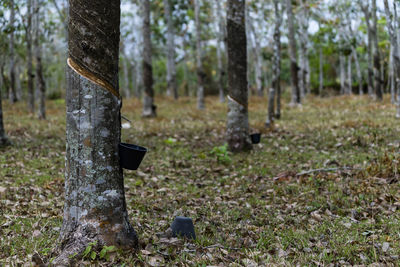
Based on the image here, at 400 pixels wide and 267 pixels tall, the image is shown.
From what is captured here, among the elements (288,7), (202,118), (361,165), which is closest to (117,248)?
(361,165)

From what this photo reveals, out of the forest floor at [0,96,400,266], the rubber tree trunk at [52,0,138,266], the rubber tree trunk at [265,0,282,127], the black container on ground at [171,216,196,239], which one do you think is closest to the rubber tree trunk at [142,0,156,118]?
the forest floor at [0,96,400,266]

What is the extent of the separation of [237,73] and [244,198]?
377cm

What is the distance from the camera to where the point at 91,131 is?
3.32 m

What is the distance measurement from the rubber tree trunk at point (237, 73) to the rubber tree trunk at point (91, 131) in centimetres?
536

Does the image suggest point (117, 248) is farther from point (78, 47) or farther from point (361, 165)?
point (361, 165)

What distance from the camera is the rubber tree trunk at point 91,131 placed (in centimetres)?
330

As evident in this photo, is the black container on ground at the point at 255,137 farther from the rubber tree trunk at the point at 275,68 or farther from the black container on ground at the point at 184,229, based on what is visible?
the black container on ground at the point at 184,229

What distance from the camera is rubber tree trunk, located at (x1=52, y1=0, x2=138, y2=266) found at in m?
3.30

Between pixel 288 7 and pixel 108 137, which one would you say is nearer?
pixel 108 137

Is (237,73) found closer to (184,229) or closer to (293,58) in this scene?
(184,229)

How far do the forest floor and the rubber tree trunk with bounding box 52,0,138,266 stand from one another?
10.6 inches

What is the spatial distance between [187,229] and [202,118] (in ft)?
35.6

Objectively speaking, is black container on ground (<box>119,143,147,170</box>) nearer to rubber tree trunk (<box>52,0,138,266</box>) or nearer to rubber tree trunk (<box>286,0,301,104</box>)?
rubber tree trunk (<box>52,0,138,266</box>)

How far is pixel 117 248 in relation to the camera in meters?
3.45
